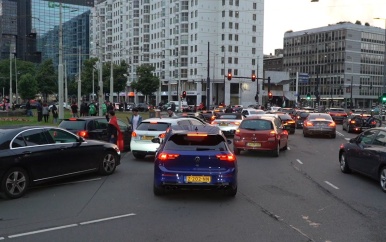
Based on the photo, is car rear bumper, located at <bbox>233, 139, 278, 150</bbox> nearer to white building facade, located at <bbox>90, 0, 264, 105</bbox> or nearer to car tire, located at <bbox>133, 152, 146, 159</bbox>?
car tire, located at <bbox>133, 152, 146, 159</bbox>

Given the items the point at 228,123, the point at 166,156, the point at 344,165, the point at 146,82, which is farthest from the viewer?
the point at 146,82

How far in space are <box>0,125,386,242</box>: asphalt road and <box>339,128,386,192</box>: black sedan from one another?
0.35 metres

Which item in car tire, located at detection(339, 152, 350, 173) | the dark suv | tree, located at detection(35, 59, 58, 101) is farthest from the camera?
tree, located at detection(35, 59, 58, 101)

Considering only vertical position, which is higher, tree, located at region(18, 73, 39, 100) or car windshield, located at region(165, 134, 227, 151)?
tree, located at region(18, 73, 39, 100)

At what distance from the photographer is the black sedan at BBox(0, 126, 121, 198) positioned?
8909mm

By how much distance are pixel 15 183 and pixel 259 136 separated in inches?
371

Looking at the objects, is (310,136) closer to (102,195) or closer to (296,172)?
(296,172)

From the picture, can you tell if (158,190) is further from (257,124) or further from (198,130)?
(257,124)

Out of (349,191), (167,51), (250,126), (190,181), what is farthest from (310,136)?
(167,51)

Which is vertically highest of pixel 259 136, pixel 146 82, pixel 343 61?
pixel 343 61

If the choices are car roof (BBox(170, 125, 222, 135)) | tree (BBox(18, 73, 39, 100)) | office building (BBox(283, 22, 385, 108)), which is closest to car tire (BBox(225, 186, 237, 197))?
A: car roof (BBox(170, 125, 222, 135))

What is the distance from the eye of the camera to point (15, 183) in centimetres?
902

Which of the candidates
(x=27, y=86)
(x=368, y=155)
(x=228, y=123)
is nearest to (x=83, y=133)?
(x=368, y=155)

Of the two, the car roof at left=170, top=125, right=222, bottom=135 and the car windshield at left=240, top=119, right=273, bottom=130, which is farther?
the car windshield at left=240, top=119, right=273, bottom=130
